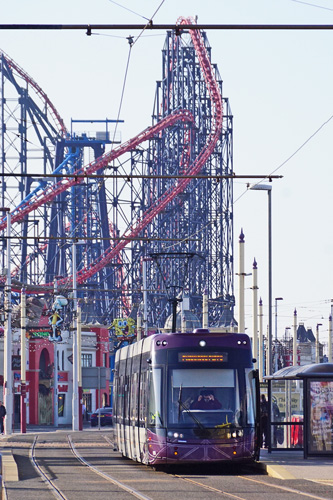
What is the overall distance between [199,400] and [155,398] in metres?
0.86

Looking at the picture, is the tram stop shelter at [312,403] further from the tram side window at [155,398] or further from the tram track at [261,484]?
the tram track at [261,484]

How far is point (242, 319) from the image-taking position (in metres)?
36.5

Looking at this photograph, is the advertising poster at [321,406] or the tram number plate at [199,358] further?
the advertising poster at [321,406]

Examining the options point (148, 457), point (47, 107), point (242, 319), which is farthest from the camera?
point (47, 107)

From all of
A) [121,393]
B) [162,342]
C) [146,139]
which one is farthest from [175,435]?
[146,139]

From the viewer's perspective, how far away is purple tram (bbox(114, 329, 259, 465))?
22.0 m

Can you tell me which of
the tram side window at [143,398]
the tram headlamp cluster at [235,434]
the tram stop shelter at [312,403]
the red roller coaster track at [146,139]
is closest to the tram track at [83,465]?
the tram side window at [143,398]

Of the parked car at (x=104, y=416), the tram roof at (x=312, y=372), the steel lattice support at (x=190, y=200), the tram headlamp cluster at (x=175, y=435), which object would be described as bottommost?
the parked car at (x=104, y=416)

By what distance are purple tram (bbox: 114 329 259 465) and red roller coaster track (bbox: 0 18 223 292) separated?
46.8 metres


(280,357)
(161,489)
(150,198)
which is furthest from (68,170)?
(161,489)

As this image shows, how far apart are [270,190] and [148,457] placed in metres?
12.5

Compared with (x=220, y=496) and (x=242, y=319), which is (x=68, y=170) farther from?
(x=220, y=496)

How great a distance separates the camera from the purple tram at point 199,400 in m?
22.0

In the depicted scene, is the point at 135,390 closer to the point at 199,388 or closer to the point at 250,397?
the point at 199,388
